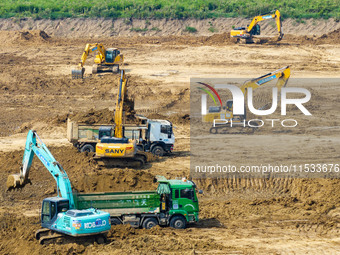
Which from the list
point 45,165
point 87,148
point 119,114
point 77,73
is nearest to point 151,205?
point 45,165

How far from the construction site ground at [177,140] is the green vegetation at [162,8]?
6.54 meters

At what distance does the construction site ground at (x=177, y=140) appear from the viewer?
1973 cm

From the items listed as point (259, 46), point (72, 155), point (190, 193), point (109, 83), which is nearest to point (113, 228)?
point (190, 193)

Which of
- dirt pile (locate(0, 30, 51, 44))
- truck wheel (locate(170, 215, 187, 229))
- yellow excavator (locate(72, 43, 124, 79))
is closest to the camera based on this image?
truck wheel (locate(170, 215, 187, 229))

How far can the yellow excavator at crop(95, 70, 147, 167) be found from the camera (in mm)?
27547

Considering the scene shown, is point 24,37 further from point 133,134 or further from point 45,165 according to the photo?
point 45,165

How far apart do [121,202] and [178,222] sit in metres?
2.25

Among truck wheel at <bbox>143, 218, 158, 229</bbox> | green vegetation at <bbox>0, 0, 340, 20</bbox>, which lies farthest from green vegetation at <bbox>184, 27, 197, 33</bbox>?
truck wheel at <bbox>143, 218, 158, 229</bbox>

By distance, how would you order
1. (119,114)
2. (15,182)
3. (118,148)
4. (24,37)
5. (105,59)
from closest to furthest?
(15,182)
(118,148)
(119,114)
(105,59)
(24,37)

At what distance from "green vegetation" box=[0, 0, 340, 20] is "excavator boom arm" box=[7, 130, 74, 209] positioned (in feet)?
177

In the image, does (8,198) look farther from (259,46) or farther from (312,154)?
(259,46)

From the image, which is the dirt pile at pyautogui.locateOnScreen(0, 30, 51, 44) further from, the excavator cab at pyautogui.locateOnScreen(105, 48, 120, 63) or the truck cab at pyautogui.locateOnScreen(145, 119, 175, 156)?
the truck cab at pyautogui.locateOnScreen(145, 119, 175, 156)

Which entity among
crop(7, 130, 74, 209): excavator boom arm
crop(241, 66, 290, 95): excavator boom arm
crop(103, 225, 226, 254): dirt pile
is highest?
crop(241, 66, 290, 95): excavator boom arm

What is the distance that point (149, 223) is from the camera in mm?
20656
